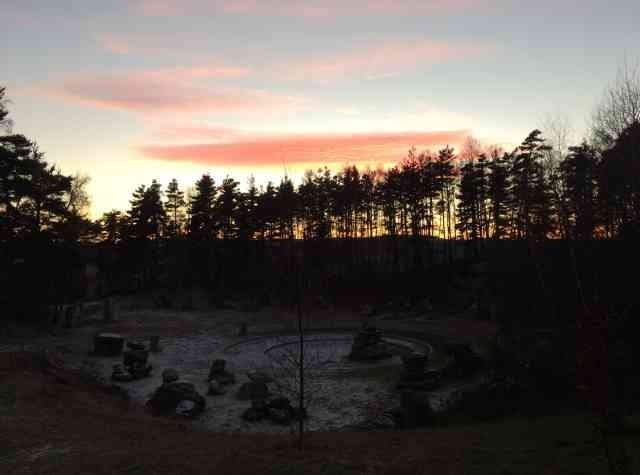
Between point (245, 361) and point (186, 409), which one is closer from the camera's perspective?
point (186, 409)

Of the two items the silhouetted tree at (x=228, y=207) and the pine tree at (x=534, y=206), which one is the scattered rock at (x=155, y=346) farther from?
the silhouetted tree at (x=228, y=207)

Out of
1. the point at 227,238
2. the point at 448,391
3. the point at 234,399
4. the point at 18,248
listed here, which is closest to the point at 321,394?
the point at 234,399

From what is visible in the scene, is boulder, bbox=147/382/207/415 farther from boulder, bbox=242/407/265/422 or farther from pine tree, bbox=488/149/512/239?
pine tree, bbox=488/149/512/239

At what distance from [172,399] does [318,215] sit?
5082 centimetres

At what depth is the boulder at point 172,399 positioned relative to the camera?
19.3 metres

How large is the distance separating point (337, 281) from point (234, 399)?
40.1 m

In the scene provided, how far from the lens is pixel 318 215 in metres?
68.9

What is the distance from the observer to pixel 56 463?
36.6 ft

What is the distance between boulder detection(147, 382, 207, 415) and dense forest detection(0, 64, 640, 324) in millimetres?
16164

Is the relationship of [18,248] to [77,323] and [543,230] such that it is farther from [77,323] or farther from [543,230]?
[543,230]

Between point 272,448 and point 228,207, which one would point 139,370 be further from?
point 228,207

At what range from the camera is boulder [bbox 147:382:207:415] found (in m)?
19.3

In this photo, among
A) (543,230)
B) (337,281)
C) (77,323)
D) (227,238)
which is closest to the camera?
(543,230)

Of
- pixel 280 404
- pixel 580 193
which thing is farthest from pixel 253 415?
pixel 580 193
